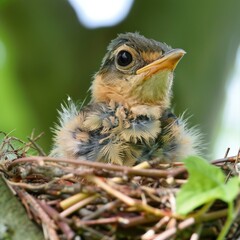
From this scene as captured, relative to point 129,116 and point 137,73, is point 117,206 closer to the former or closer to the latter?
point 129,116

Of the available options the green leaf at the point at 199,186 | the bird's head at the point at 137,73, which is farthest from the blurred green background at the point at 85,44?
the green leaf at the point at 199,186

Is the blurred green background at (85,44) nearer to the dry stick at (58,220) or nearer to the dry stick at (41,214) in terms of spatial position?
the dry stick at (41,214)

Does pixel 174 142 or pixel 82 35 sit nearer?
pixel 174 142

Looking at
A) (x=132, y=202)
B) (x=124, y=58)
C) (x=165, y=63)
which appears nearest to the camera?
(x=132, y=202)

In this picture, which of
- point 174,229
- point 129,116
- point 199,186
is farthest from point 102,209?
point 129,116

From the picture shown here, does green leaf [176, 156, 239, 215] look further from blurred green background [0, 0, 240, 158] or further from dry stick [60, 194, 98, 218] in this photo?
blurred green background [0, 0, 240, 158]

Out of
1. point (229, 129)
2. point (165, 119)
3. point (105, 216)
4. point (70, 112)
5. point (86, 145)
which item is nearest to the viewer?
point (105, 216)

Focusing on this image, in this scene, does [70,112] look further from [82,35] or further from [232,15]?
[232,15]

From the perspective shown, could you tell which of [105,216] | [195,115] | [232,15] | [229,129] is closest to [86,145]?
[105,216]
